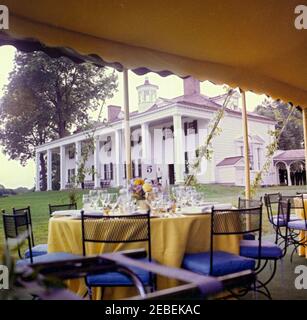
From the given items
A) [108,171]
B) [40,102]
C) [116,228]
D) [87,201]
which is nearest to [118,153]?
[108,171]

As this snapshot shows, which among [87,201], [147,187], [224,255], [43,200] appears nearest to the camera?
[224,255]

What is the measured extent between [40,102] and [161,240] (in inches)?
95.5

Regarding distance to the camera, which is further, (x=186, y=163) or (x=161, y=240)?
(x=186, y=163)

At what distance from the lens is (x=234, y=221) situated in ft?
8.19

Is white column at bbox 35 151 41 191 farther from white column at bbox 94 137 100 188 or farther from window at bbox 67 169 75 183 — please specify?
white column at bbox 94 137 100 188

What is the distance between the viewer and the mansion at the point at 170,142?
15.5 feet

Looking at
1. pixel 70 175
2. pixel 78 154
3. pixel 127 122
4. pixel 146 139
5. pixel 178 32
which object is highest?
pixel 178 32

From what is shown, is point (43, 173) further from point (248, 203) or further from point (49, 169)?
point (248, 203)

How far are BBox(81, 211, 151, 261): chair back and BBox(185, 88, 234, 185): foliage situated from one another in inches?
114

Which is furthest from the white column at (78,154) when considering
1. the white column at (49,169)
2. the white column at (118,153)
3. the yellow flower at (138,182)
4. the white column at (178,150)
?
the yellow flower at (138,182)

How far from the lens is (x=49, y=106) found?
4.04 metres

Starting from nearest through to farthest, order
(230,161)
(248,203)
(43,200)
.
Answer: (248,203) → (43,200) → (230,161)

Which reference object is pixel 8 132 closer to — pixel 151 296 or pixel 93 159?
pixel 93 159
